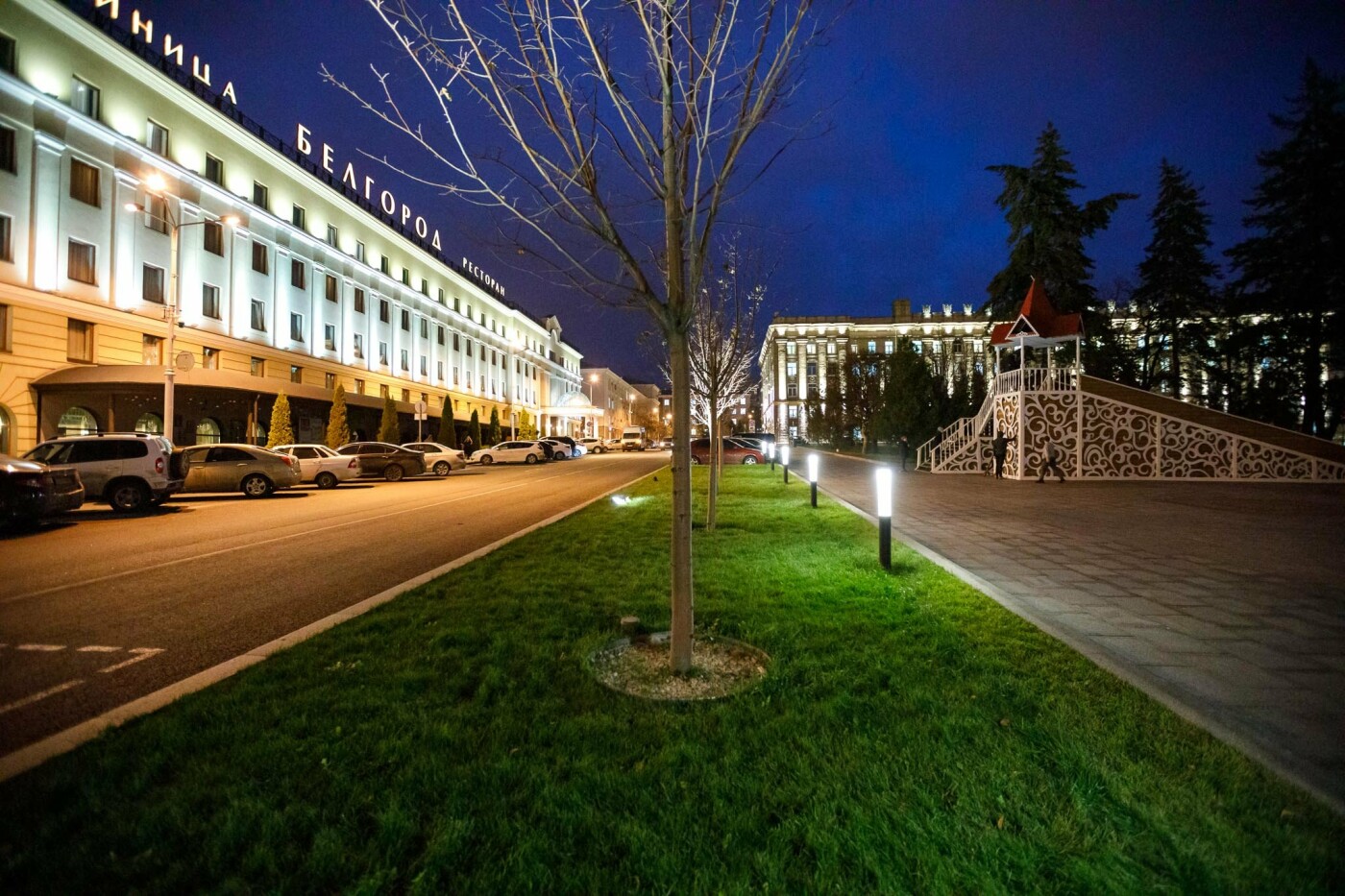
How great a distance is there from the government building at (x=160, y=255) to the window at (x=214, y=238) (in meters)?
0.08

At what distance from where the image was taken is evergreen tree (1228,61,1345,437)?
27234 mm

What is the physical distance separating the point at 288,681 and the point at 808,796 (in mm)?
3091

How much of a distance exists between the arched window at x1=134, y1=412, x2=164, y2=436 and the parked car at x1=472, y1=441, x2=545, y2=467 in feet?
52.1

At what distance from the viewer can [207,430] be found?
30031mm

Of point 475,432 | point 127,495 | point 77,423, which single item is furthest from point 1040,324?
point 475,432

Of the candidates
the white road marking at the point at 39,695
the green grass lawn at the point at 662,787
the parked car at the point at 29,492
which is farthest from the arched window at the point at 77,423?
the green grass lawn at the point at 662,787

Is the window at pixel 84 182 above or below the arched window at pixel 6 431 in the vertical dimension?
above

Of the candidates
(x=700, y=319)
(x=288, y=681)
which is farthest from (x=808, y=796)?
(x=700, y=319)

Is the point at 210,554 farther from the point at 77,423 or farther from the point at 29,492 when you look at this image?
the point at 77,423

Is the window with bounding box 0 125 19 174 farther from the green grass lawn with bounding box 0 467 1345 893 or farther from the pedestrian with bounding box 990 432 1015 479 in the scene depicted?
the pedestrian with bounding box 990 432 1015 479

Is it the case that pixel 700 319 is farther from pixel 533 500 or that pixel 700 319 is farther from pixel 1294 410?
pixel 1294 410

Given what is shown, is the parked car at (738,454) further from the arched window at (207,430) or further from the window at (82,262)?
the window at (82,262)

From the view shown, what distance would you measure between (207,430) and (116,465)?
18818mm

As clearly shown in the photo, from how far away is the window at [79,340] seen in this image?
938 inches
